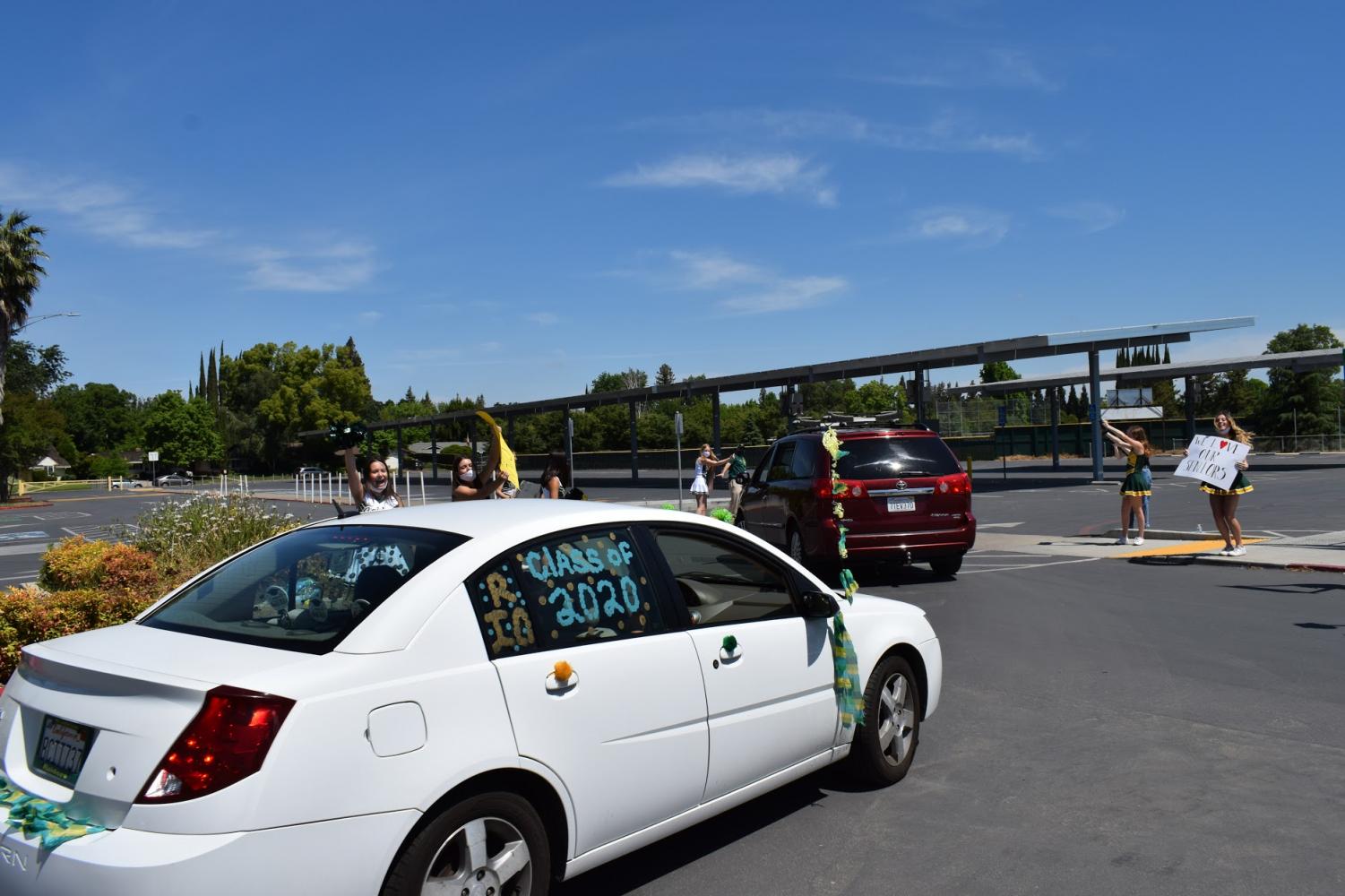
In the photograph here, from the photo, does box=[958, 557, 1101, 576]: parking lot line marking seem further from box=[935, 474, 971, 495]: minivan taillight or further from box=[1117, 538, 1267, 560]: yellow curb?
box=[935, 474, 971, 495]: minivan taillight

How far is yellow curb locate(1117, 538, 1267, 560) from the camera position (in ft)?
48.9

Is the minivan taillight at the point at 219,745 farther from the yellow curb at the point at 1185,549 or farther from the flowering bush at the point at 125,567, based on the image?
the yellow curb at the point at 1185,549

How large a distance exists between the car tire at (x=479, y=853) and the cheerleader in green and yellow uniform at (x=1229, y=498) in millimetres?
12713

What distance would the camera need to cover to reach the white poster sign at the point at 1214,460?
542 inches

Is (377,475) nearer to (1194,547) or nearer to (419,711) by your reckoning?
(419,711)

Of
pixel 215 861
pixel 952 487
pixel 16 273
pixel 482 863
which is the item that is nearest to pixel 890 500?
pixel 952 487

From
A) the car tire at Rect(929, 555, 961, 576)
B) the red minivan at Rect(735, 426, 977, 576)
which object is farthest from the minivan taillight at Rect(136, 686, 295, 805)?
the car tire at Rect(929, 555, 961, 576)

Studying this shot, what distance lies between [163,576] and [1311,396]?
7672 cm

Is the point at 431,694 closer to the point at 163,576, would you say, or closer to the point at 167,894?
the point at 167,894

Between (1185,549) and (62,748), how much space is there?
1541cm

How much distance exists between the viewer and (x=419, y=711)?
128 inches

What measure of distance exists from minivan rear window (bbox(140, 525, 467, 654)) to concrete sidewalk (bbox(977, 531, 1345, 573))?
12.7 m

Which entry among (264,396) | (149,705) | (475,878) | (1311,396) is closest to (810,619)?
(475,878)

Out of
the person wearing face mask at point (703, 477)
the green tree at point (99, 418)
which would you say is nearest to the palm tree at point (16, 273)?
the person wearing face mask at point (703, 477)
